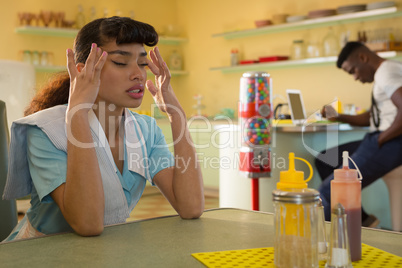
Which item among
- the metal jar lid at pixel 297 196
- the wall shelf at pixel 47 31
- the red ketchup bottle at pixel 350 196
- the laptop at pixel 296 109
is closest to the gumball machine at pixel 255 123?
the laptop at pixel 296 109

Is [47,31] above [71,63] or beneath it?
above

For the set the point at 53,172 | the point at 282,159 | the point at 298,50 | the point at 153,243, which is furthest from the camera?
the point at 298,50

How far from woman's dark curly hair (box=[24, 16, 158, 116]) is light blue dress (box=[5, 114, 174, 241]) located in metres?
0.26

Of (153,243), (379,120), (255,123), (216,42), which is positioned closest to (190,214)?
(153,243)

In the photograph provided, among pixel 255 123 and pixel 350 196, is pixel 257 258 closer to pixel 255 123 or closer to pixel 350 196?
pixel 350 196

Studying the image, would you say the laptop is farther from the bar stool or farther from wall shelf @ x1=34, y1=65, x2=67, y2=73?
wall shelf @ x1=34, y1=65, x2=67, y2=73

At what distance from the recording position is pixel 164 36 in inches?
276

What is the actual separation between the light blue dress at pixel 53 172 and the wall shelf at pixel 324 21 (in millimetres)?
3792

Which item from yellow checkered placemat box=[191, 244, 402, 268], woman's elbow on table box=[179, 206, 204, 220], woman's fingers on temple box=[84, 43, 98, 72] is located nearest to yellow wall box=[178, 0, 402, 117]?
woman's elbow on table box=[179, 206, 204, 220]

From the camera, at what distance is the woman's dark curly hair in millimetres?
1631

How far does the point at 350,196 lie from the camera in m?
0.98

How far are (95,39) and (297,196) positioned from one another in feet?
3.24

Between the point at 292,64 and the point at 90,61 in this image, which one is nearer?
the point at 90,61

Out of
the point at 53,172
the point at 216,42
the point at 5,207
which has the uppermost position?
the point at 216,42
